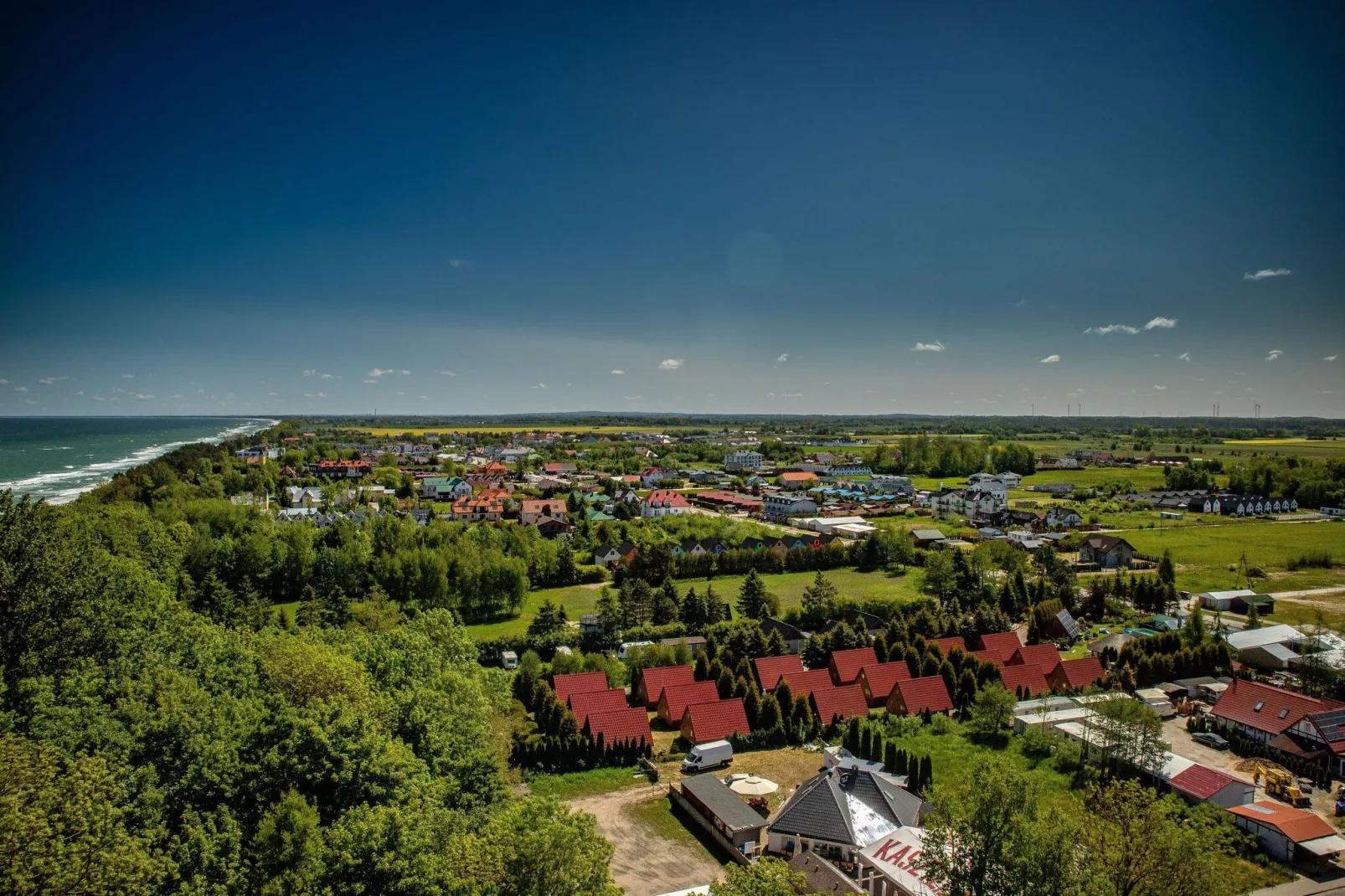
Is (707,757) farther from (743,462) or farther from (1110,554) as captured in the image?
(743,462)

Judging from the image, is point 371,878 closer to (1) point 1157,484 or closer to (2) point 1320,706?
(2) point 1320,706

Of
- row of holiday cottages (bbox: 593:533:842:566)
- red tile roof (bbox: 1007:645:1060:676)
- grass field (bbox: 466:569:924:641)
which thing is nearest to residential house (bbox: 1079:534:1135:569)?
grass field (bbox: 466:569:924:641)

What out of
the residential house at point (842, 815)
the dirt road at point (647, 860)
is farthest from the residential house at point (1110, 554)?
the dirt road at point (647, 860)

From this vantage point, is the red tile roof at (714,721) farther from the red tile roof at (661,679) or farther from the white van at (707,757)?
the red tile roof at (661,679)

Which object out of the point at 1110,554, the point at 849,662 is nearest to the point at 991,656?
the point at 849,662

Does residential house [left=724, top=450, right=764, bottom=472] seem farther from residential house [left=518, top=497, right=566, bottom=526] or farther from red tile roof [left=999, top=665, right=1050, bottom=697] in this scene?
red tile roof [left=999, top=665, right=1050, bottom=697]

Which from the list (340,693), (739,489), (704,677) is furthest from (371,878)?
(739,489)
